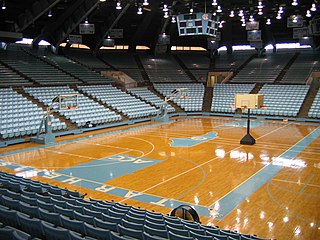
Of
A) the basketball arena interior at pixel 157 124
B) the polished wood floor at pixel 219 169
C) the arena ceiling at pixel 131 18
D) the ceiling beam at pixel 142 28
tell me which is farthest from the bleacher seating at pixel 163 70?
the polished wood floor at pixel 219 169

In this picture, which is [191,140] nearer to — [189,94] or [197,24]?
[197,24]

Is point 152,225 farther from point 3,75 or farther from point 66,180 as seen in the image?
point 3,75

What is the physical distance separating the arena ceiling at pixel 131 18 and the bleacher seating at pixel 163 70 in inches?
85.8

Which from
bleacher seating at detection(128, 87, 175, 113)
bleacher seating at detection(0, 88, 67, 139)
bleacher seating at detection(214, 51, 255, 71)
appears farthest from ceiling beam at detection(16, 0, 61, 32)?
bleacher seating at detection(214, 51, 255, 71)

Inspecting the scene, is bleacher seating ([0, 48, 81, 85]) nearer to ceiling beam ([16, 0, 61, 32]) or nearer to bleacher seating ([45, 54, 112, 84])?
bleacher seating ([45, 54, 112, 84])

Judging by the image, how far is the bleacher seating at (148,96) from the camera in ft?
101

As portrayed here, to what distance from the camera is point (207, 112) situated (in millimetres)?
31734

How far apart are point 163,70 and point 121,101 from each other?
11.6 m

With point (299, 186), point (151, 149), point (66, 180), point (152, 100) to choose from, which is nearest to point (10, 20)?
point (152, 100)

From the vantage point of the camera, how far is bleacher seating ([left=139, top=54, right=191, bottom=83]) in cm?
3681

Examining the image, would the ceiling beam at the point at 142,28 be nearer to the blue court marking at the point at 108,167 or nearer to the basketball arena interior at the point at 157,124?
the basketball arena interior at the point at 157,124

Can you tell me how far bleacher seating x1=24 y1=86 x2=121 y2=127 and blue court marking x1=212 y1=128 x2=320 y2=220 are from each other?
512 inches

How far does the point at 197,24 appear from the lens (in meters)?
19.5

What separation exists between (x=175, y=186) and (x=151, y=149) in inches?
239
